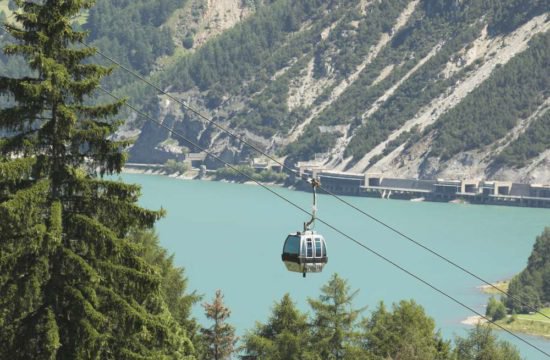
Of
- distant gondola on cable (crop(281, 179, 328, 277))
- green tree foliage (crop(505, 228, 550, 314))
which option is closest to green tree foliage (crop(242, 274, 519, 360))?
distant gondola on cable (crop(281, 179, 328, 277))

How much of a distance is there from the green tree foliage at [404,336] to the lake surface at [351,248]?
61.6ft

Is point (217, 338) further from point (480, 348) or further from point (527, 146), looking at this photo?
point (527, 146)

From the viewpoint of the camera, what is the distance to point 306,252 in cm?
1678

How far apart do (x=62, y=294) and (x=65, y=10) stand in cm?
315

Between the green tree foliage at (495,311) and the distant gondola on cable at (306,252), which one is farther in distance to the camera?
the green tree foliage at (495,311)

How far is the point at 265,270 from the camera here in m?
93.6

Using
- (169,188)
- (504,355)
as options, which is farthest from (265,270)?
(169,188)

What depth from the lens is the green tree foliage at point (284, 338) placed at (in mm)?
32125

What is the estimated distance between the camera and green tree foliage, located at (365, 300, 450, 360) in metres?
32.5

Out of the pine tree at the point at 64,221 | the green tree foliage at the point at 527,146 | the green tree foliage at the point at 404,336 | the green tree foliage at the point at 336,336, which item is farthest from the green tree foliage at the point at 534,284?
the green tree foliage at the point at 527,146

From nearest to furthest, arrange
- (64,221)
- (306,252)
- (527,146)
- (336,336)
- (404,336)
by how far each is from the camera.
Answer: (64,221) → (306,252) → (336,336) → (404,336) → (527,146)

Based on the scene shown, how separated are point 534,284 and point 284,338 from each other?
47.7 metres

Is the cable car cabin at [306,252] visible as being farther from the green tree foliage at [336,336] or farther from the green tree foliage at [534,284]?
the green tree foliage at [534,284]

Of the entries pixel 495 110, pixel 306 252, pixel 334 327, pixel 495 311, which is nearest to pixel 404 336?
pixel 334 327
